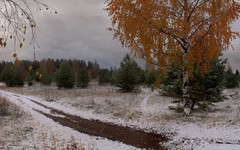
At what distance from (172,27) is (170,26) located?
110mm

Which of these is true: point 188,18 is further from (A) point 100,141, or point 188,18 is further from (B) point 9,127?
(B) point 9,127

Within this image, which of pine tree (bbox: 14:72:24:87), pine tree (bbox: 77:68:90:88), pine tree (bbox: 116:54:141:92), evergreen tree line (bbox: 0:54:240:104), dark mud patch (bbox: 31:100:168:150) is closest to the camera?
dark mud patch (bbox: 31:100:168:150)

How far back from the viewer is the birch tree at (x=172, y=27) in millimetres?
6328

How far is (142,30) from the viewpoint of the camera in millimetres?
6777

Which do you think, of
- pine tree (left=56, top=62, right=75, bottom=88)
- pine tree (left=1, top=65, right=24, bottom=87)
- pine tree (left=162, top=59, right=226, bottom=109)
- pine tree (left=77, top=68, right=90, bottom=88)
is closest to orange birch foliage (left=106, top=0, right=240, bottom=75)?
pine tree (left=162, top=59, right=226, bottom=109)

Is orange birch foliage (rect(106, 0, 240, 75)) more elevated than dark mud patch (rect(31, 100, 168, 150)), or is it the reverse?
orange birch foliage (rect(106, 0, 240, 75))

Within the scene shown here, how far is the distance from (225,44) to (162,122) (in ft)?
16.1

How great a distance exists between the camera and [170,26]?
7.15 metres

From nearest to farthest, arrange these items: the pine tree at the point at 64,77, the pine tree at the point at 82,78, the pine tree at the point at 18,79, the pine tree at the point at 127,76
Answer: the pine tree at the point at 127,76
the pine tree at the point at 64,77
the pine tree at the point at 82,78
the pine tree at the point at 18,79

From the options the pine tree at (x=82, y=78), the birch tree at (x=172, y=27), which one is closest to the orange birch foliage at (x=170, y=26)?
the birch tree at (x=172, y=27)

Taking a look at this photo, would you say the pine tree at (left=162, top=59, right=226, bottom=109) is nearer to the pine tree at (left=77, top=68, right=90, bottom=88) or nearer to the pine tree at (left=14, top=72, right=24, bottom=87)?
the pine tree at (left=77, top=68, right=90, bottom=88)

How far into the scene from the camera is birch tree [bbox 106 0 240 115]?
6.33 meters

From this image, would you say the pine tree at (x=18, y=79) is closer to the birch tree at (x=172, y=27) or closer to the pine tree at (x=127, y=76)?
the pine tree at (x=127, y=76)

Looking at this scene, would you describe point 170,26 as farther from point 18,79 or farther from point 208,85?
point 18,79
